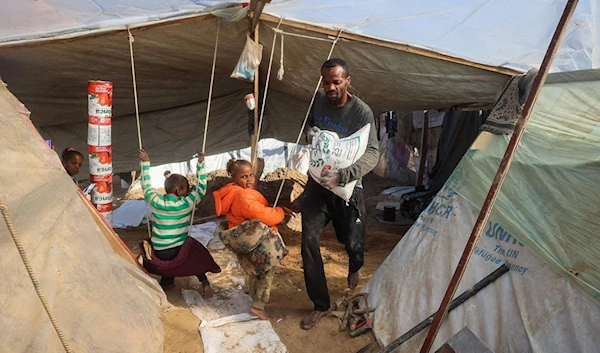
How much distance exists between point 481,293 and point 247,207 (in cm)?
146

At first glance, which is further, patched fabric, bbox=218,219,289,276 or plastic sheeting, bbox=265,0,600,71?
plastic sheeting, bbox=265,0,600,71

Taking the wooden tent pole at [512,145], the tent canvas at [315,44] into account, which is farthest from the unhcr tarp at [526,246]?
the tent canvas at [315,44]

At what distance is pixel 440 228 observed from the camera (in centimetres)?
283

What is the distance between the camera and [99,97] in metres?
3.52

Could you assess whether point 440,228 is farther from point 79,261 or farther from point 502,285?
point 79,261

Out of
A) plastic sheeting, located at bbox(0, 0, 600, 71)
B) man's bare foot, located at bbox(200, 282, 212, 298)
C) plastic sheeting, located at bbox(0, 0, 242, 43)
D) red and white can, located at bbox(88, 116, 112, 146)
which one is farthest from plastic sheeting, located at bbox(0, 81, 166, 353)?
plastic sheeting, located at bbox(0, 0, 600, 71)

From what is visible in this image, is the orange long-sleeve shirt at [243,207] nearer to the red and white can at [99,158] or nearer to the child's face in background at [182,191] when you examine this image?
the child's face in background at [182,191]

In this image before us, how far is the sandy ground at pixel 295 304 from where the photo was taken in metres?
2.81

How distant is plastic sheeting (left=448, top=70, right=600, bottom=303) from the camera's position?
2.07m

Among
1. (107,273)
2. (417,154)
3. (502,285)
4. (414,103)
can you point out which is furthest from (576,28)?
(417,154)

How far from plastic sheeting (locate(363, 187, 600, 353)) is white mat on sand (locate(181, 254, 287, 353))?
70 centimetres

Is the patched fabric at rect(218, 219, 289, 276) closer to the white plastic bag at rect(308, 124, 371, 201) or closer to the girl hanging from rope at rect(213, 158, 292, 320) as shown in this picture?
the girl hanging from rope at rect(213, 158, 292, 320)

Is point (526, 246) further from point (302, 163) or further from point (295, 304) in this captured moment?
point (302, 163)

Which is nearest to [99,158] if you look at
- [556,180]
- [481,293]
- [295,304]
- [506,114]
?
[295,304]
